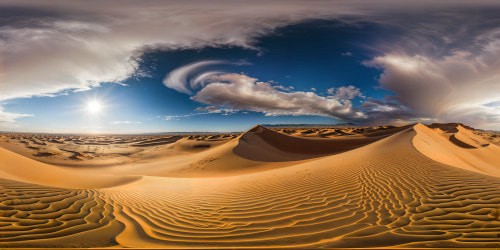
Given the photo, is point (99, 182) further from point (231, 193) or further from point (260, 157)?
point (260, 157)

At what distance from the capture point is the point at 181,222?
5.88m

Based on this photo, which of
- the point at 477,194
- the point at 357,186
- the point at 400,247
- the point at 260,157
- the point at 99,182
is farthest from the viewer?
the point at 260,157

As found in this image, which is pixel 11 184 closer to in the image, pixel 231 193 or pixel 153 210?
pixel 153 210

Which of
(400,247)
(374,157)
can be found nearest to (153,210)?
(400,247)

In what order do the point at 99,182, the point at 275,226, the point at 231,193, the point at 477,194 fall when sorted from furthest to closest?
1. the point at 99,182
2. the point at 231,193
3. the point at 477,194
4. the point at 275,226

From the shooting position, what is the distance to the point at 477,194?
21.9 ft

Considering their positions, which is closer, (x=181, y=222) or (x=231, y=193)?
(x=181, y=222)

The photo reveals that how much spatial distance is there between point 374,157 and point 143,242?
39.3 ft

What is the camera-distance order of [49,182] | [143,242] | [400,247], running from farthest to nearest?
[49,182] → [143,242] → [400,247]

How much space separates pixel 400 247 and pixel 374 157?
33.8 ft

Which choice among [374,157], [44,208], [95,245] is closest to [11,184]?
[44,208]

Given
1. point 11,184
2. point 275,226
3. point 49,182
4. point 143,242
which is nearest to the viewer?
point 143,242

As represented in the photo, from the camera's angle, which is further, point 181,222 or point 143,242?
point 181,222

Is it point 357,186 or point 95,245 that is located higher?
A: point 357,186
